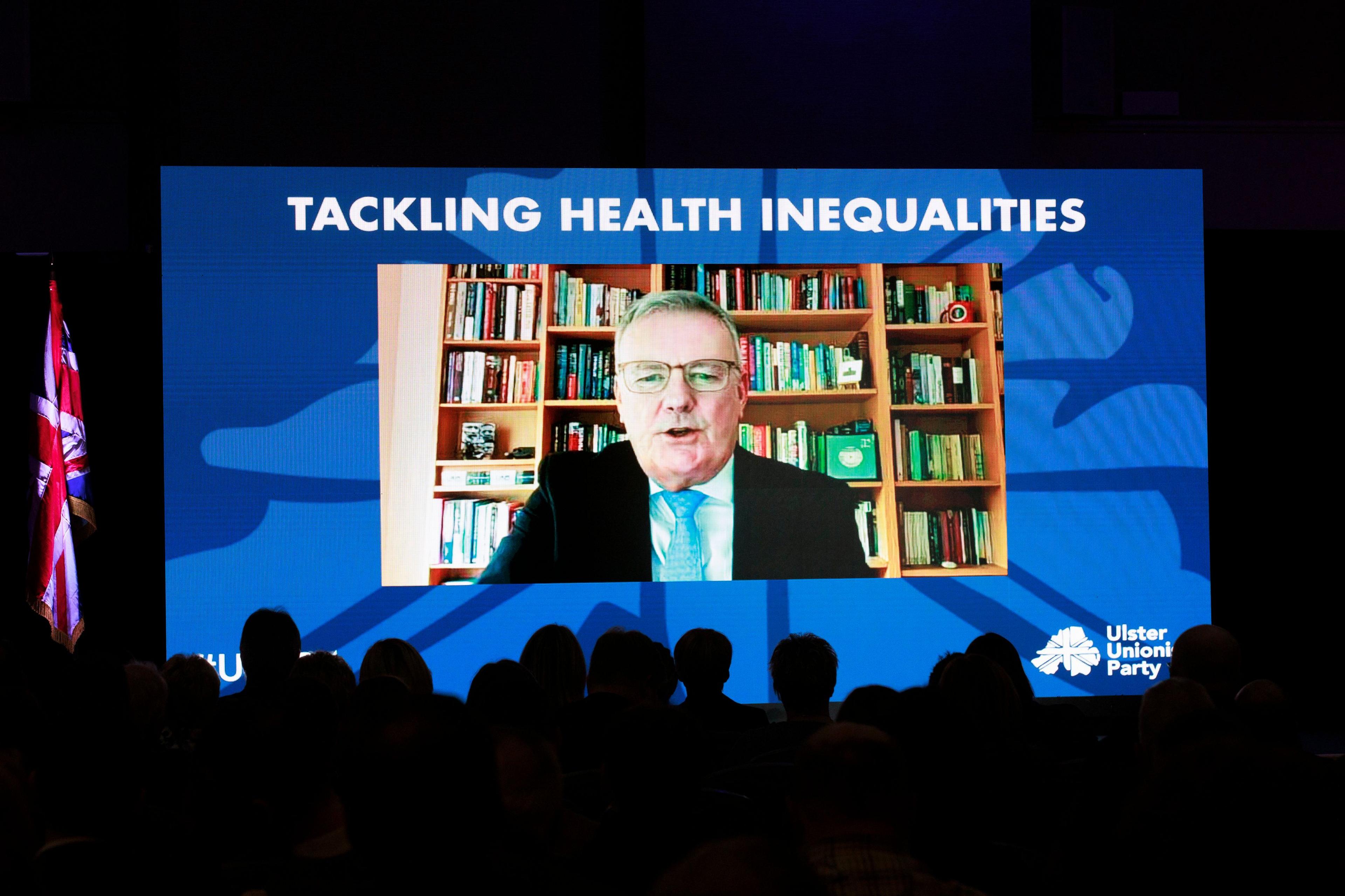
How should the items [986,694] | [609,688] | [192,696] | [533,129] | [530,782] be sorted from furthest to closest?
1. [533,129]
2. [609,688]
3. [192,696]
4. [986,694]
5. [530,782]

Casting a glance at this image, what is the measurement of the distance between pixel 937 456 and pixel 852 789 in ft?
14.0

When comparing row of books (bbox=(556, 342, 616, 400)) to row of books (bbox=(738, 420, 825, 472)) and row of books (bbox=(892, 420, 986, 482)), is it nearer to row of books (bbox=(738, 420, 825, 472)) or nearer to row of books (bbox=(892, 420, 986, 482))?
row of books (bbox=(738, 420, 825, 472))

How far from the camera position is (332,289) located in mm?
5609

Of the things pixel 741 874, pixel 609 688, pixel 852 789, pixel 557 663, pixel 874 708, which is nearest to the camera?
pixel 741 874

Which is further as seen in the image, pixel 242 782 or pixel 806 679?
pixel 806 679

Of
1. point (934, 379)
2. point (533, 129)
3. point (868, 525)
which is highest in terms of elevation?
point (533, 129)

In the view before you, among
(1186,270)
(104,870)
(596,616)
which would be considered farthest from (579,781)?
(1186,270)

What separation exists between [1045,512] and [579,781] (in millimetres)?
3727

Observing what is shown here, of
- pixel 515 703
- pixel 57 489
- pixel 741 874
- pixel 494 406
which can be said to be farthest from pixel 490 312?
pixel 741 874

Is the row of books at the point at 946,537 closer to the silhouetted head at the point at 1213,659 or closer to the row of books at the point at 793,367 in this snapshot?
the row of books at the point at 793,367

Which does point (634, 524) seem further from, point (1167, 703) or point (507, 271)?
point (1167, 703)

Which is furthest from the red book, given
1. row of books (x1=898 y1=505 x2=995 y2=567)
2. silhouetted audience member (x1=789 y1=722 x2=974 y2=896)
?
silhouetted audience member (x1=789 y1=722 x2=974 y2=896)

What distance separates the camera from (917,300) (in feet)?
18.9

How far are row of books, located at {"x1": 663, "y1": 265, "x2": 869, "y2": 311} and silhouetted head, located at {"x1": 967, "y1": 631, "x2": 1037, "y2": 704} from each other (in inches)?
91.2
